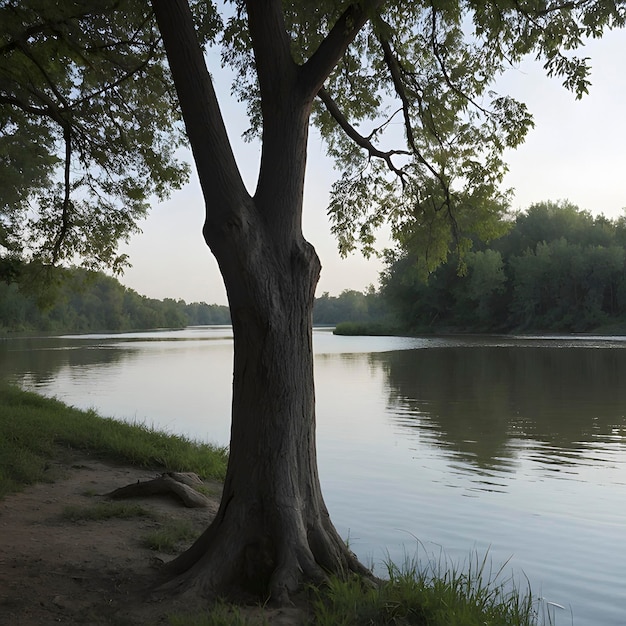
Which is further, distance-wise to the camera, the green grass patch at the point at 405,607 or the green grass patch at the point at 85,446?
the green grass patch at the point at 85,446

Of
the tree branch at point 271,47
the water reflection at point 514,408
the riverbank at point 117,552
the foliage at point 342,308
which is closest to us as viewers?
the riverbank at point 117,552

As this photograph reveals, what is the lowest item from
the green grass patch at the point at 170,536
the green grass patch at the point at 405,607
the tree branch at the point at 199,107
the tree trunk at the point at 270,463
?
the green grass patch at the point at 170,536

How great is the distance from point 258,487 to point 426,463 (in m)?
5.91

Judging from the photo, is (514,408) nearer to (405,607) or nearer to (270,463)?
(270,463)

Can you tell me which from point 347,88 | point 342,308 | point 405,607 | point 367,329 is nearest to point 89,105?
point 347,88

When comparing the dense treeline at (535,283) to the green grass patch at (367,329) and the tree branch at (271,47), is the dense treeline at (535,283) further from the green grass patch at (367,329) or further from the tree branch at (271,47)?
the tree branch at (271,47)

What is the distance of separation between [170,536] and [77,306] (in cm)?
12912

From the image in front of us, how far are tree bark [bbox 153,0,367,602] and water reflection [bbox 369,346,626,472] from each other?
5794 millimetres

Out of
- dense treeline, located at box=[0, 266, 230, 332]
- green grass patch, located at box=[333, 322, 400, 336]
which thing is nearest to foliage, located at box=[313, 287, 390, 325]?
dense treeline, located at box=[0, 266, 230, 332]

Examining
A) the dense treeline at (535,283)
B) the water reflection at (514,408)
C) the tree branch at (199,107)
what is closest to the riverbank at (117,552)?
the tree branch at (199,107)

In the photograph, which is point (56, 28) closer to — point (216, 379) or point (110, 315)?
point (216, 379)

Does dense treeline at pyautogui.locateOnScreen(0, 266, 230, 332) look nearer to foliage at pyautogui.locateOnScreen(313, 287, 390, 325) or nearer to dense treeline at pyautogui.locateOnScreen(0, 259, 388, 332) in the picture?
dense treeline at pyautogui.locateOnScreen(0, 259, 388, 332)

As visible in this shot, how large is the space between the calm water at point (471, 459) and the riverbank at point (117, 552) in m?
0.72

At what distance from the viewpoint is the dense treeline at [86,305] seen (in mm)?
11695
